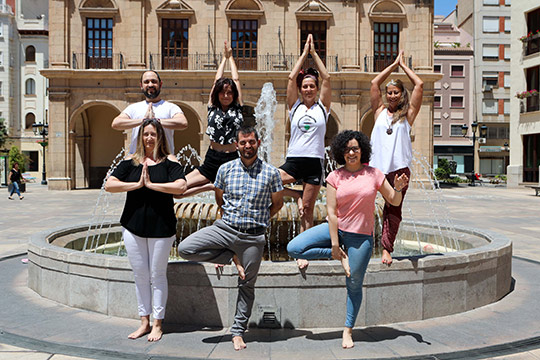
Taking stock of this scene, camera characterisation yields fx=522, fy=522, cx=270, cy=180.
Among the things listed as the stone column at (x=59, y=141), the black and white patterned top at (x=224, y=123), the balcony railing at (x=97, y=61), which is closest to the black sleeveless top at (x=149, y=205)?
the black and white patterned top at (x=224, y=123)

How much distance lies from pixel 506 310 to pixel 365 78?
79.7 ft

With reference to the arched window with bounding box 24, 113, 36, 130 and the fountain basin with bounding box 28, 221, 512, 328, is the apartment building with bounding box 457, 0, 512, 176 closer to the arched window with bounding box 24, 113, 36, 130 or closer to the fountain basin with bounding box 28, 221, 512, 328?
the arched window with bounding box 24, 113, 36, 130

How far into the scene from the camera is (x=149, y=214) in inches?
173

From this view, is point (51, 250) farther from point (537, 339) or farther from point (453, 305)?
point (537, 339)

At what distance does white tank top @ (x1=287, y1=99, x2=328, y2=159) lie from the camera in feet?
16.9

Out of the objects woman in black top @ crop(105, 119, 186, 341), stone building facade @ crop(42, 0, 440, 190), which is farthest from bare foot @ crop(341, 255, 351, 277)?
stone building facade @ crop(42, 0, 440, 190)

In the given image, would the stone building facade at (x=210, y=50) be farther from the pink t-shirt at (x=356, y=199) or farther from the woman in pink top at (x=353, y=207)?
the pink t-shirt at (x=356, y=199)

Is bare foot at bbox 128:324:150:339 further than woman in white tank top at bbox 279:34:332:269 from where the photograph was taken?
No

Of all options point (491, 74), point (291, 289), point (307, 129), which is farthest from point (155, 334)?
point (491, 74)

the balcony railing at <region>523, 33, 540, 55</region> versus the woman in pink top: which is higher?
the balcony railing at <region>523, 33, 540, 55</region>

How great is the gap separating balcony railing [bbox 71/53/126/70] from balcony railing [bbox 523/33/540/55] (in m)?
25.0

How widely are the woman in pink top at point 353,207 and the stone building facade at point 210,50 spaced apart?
77.4 ft

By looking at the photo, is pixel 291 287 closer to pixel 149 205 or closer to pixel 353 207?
pixel 353 207

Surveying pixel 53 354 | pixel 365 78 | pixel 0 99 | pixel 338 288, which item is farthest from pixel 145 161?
pixel 0 99
